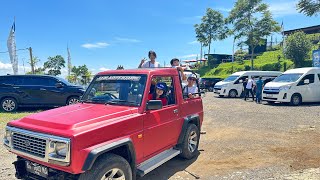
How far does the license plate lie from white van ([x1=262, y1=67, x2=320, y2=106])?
13770 mm

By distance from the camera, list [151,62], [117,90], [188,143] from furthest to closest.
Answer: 1. [151,62]
2. [188,143]
3. [117,90]

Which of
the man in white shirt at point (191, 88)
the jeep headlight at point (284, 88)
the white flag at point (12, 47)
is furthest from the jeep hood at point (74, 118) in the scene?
the white flag at point (12, 47)

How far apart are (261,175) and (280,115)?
7.42 metres

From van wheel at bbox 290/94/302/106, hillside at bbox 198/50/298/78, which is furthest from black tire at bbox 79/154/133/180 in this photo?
hillside at bbox 198/50/298/78

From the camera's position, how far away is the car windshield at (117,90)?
4352 millimetres

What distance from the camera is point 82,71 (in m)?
63.9

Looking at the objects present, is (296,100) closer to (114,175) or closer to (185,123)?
(185,123)

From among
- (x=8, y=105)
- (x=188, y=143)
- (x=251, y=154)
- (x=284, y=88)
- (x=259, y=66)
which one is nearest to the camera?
(x=188, y=143)

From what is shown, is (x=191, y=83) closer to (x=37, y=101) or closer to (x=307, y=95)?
(x=37, y=101)

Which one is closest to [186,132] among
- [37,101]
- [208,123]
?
[208,123]

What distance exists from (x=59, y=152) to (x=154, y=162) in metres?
1.73

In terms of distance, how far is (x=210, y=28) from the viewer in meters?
45.5

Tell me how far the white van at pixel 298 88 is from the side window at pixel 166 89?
11315mm

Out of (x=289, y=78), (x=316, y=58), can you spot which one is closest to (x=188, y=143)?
(x=289, y=78)
